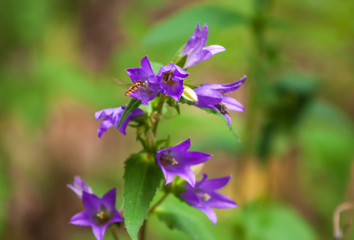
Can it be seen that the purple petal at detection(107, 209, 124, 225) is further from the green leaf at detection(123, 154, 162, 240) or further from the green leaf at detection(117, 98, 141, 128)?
the green leaf at detection(117, 98, 141, 128)

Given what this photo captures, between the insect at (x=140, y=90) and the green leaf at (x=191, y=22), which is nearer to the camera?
the insect at (x=140, y=90)

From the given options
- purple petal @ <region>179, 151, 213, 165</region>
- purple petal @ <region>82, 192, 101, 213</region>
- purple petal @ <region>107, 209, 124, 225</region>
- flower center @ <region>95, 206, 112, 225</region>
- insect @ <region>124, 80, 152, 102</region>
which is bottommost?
flower center @ <region>95, 206, 112, 225</region>

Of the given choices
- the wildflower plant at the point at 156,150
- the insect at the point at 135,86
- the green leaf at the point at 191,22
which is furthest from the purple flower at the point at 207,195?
the green leaf at the point at 191,22

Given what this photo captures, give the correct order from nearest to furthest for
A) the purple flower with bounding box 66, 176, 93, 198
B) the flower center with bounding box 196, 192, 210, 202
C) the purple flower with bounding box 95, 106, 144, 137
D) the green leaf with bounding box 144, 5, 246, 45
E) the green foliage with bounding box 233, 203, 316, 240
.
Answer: the purple flower with bounding box 95, 106, 144, 137, the purple flower with bounding box 66, 176, 93, 198, the flower center with bounding box 196, 192, 210, 202, the green leaf with bounding box 144, 5, 246, 45, the green foliage with bounding box 233, 203, 316, 240

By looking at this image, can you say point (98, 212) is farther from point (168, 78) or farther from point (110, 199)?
point (168, 78)

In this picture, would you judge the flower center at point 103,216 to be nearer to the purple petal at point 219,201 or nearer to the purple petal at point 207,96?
the purple petal at point 219,201

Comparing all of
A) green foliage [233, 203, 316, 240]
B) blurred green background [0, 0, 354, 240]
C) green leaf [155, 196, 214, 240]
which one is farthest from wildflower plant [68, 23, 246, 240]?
green foliage [233, 203, 316, 240]

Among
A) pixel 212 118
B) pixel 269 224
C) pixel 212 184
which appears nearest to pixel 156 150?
pixel 212 184
